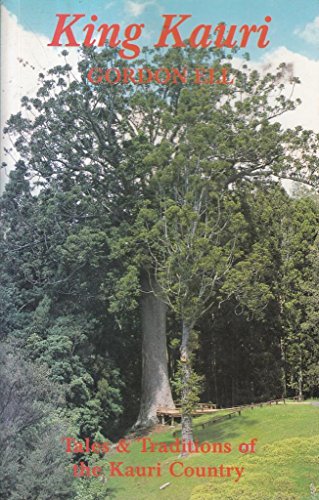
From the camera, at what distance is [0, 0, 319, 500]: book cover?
1141 centimetres

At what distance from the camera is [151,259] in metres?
16.0

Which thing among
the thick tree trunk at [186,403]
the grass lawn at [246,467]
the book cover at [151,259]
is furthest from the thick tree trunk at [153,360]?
the thick tree trunk at [186,403]

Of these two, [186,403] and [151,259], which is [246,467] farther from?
[151,259]

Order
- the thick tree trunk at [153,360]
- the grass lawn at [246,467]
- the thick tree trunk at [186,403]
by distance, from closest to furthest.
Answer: the grass lawn at [246,467], the thick tree trunk at [186,403], the thick tree trunk at [153,360]

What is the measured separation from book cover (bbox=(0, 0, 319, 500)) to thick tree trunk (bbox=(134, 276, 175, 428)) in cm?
4

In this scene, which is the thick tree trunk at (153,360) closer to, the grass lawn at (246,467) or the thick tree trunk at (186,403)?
the grass lawn at (246,467)

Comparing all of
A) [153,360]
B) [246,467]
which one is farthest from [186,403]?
[153,360]

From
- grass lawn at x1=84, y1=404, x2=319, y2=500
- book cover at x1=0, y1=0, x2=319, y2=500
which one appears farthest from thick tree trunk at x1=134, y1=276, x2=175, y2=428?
grass lawn at x1=84, y1=404, x2=319, y2=500

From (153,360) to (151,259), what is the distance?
338cm

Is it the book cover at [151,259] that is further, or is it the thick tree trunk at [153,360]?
the thick tree trunk at [153,360]

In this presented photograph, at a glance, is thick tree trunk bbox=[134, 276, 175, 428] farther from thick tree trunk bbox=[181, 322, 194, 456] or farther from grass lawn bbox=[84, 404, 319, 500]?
thick tree trunk bbox=[181, 322, 194, 456]

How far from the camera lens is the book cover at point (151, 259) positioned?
11.4 meters

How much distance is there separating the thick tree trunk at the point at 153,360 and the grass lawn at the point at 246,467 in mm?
3422

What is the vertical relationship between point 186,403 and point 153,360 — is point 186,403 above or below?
below
